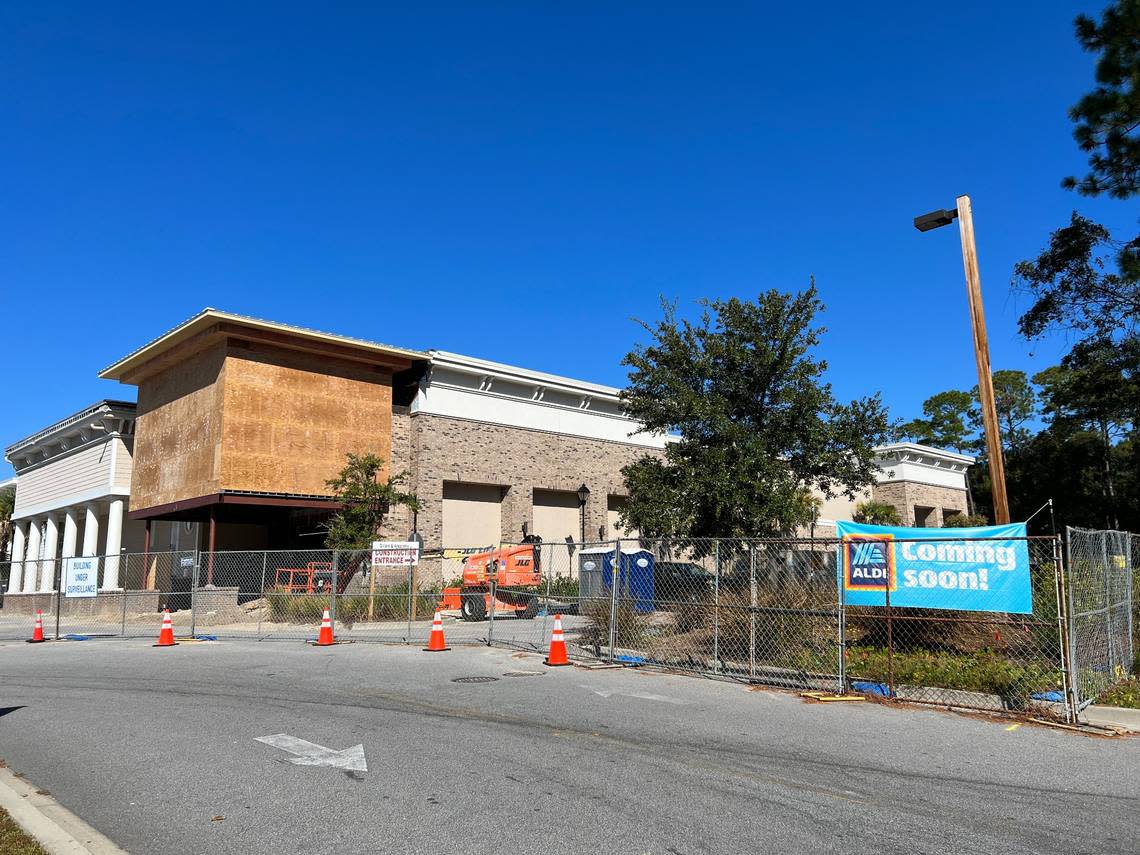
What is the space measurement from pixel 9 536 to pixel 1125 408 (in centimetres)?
6498

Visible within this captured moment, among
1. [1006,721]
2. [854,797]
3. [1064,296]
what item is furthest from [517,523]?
[854,797]

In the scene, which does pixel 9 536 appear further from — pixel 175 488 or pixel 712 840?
pixel 712 840

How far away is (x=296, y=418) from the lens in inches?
1145

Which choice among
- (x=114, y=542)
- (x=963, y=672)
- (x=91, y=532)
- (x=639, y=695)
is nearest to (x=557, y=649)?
(x=639, y=695)

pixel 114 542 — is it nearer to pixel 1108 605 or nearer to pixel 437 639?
pixel 437 639

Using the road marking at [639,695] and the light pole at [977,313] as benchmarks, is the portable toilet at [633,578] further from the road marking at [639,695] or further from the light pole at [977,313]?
the light pole at [977,313]

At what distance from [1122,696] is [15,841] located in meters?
11.1

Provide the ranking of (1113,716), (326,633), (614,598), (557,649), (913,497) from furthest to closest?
(913,497) < (326,633) < (614,598) < (557,649) < (1113,716)

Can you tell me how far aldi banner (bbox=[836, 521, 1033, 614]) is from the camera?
10047 millimetres

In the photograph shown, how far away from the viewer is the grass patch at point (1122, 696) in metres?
9.88

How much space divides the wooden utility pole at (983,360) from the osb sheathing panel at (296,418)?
2134 cm

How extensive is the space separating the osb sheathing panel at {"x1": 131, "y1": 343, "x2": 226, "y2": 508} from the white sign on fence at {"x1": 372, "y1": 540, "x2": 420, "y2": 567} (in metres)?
9.72

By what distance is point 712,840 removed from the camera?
5.21 m

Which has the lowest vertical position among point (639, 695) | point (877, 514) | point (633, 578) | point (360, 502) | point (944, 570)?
point (639, 695)
